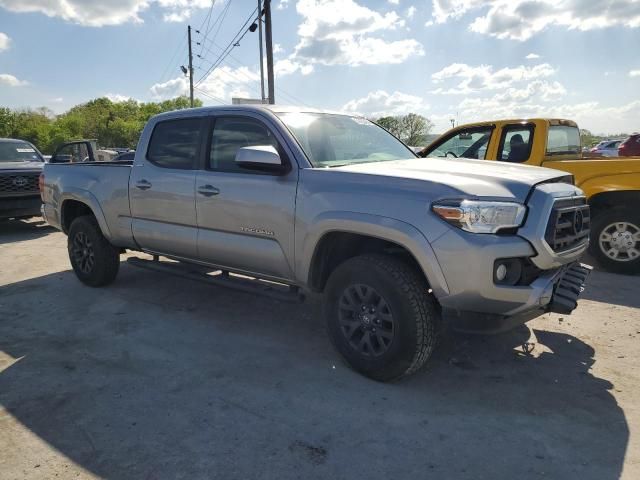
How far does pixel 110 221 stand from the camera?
17.3 feet

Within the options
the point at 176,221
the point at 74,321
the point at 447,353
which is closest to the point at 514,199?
the point at 447,353

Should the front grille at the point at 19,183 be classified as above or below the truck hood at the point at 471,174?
below

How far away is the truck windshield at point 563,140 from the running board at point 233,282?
13.5 feet

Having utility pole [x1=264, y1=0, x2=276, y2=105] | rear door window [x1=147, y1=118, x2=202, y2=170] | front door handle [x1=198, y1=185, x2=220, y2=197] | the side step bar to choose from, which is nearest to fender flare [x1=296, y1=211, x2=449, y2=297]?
the side step bar

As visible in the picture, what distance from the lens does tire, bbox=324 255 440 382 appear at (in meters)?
3.14

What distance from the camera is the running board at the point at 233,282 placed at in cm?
387

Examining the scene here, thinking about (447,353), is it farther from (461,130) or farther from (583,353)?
(461,130)

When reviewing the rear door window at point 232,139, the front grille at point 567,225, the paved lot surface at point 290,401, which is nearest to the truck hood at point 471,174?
the front grille at point 567,225

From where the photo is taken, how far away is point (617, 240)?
6.00m

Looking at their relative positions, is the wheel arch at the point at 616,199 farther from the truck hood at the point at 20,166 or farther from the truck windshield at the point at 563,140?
the truck hood at the point at 20,166

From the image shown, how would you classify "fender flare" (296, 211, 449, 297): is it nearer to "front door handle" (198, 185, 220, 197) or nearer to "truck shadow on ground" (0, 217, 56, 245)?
"front door handle" (198, 185, 220, 197)

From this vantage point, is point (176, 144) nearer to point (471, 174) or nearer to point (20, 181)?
point (471, 174)

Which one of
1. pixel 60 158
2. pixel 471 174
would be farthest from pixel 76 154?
pixel 471 174

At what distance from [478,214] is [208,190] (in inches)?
90.4
